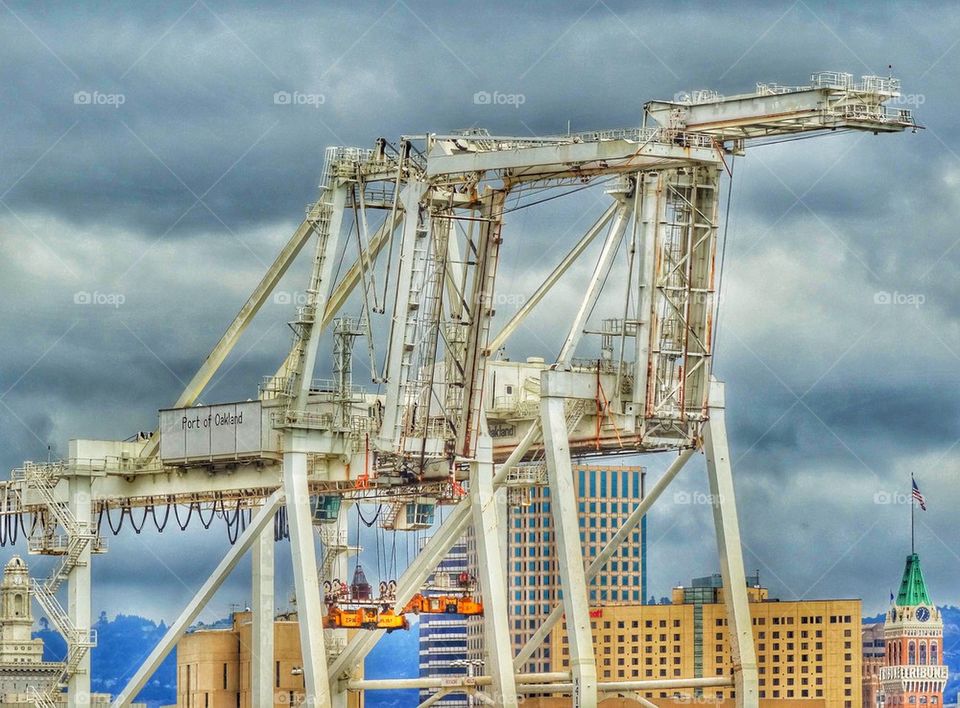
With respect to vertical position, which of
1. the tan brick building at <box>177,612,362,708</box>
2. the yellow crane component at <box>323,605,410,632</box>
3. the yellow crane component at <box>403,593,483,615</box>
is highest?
the tan brick building at <box>177,612,362,708</box>

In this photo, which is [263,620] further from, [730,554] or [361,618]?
[730,554]

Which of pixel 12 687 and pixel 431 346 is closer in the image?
pixel 431 346

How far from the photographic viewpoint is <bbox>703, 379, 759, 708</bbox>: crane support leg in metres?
66.4

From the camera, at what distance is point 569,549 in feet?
213

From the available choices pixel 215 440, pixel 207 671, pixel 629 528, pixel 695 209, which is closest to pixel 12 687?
pixel 207 671

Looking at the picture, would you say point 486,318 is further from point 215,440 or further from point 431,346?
point 215,440

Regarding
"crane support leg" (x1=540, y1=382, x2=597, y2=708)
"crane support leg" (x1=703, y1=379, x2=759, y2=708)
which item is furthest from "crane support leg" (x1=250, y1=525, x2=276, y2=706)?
"crane support leg" (x1=703, y1=379, x2=759, y2=708)

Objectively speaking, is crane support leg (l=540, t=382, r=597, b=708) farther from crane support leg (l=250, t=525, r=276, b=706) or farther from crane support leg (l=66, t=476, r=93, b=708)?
crane support leg (l=66, t=476, r=93, b=708)

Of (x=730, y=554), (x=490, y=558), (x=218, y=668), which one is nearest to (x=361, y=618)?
(x=490, y=558)

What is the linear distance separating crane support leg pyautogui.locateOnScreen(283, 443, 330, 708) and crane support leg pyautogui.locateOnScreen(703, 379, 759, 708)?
517 inches

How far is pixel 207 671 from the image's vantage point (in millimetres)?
98875

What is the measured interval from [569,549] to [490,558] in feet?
22.4

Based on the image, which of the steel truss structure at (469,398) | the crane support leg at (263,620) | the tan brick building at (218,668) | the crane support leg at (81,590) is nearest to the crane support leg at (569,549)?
the steel truss structure at (469,398)

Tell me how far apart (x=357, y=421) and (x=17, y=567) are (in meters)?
68.5
